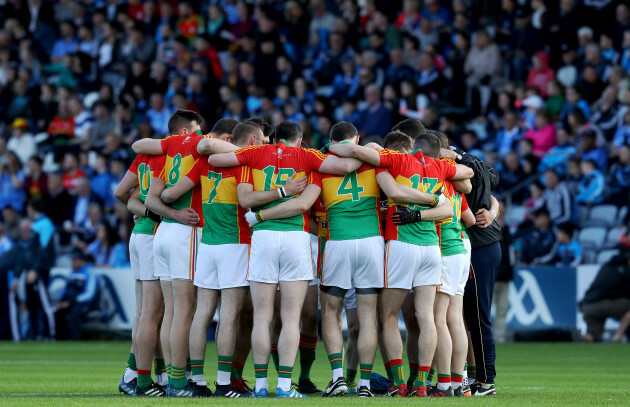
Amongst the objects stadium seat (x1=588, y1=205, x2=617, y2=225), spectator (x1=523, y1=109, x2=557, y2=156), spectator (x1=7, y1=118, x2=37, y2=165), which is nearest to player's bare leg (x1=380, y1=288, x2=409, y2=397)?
stadium seat (x1=588, y1=205, x2=617, y2=225)

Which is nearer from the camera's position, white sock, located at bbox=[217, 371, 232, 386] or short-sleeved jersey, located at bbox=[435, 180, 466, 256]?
white sock, located at bbox=[217, 371, 232, 386]

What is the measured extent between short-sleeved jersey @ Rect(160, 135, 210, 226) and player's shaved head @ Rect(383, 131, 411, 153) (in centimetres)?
187

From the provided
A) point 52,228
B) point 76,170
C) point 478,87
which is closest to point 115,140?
point 76,170

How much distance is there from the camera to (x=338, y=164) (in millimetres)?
9898

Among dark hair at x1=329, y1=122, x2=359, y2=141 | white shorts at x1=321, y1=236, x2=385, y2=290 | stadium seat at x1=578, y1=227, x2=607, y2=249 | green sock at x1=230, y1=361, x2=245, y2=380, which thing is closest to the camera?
white shorts at x1=321, y1=236, x2=385, y2=290

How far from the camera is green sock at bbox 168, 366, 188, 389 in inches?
391

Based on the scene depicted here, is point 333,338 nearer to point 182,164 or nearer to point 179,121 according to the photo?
point 182,164

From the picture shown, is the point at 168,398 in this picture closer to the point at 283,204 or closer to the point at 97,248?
the point at 283,204

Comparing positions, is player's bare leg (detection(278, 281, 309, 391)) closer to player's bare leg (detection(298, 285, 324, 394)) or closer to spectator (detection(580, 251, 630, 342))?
player's bare leg (detection(298, 285, 324, 394))

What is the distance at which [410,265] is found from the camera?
390 inches

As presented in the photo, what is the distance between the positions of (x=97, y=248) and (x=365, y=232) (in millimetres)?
13695

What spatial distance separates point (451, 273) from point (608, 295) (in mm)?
9535

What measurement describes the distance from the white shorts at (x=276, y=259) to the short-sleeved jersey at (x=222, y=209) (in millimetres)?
313

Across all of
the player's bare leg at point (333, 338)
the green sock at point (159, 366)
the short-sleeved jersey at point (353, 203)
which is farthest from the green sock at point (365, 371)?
the green sock at point (159, 366)
